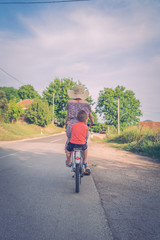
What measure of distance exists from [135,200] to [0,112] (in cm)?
2322

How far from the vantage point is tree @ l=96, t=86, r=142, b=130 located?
147 feet

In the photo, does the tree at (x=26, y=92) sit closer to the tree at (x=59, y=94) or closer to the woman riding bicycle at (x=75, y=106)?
the tree at (x=59, y=94)

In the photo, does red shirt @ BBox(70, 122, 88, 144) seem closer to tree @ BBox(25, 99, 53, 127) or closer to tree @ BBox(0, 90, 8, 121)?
tree @ BBox(0, 90, 8, 121)

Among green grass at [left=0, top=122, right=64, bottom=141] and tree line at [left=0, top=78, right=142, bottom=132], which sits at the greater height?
tree line at [left=0, top=78, right=142, bottom=132]

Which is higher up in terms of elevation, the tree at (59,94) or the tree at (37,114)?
the tree at (59,94)

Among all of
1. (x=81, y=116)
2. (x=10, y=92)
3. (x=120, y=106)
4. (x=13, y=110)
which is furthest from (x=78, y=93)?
(x=10, y=92)

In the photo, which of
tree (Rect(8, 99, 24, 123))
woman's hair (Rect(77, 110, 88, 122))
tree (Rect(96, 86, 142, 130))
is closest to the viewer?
woman's hair (Rect(77, 110, 88, 122))

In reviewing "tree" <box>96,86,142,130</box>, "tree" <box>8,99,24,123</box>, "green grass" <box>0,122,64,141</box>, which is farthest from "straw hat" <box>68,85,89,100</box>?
"tree" <box>96,86,142,130</box>

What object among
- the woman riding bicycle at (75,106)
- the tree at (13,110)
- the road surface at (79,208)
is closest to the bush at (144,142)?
the road surface at (79,208)

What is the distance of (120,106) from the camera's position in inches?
1783

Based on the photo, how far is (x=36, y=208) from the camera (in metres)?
2.76

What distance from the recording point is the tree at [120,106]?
1762 inches

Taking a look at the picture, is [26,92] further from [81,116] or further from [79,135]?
[79,135]

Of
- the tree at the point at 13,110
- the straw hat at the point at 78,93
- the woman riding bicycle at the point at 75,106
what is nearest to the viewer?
the woman riding bicycle at the point at 75,106
